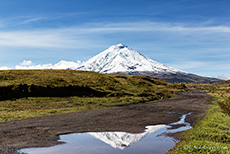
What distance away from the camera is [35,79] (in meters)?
57.3

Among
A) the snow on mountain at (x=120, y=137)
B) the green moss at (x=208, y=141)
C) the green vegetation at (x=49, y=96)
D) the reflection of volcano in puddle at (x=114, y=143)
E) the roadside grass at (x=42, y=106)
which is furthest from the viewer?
the green vegetation at (x=49, y=96)

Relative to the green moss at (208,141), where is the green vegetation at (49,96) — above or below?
above

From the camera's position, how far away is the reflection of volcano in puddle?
55.1ft

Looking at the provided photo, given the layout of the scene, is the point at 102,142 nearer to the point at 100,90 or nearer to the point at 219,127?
the point at 219,127

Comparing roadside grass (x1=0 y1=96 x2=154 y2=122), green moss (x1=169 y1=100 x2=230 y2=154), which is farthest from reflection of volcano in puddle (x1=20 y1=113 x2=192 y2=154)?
roadside grass (x1=0 y1=96 x2=154 y2=122)

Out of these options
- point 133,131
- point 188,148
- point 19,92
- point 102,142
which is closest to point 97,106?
point 19,92

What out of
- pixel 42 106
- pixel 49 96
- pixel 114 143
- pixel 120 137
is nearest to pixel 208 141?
pixel 114 143

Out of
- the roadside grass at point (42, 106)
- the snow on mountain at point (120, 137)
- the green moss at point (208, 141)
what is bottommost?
the snow on mountain at point (120, 137)

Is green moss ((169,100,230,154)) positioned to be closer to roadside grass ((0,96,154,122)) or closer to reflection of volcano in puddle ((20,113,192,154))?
reflection of volcano in puddle ((20,113,192,154))

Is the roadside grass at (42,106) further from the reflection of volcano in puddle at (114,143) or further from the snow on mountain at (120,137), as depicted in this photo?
the snow on mountain at (120,137)

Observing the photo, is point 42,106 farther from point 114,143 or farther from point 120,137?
point 114,143

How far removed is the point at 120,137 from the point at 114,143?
1.92 meters

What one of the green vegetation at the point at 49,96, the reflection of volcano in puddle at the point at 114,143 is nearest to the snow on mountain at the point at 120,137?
the reflection of volcano in puddle at the point at 114,143

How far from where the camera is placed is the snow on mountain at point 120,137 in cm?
1880
